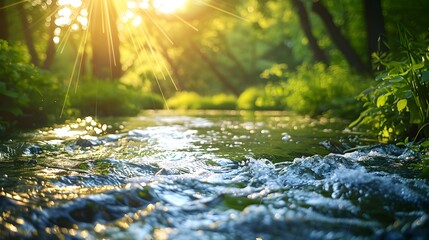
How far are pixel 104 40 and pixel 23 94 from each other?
7.57m

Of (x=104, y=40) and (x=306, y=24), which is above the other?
(x=306, y=24)

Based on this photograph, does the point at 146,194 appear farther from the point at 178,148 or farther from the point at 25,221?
the point at 178,148

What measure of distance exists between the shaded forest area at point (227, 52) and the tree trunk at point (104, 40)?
0.11 ft

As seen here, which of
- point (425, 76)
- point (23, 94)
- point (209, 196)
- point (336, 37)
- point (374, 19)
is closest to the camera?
point (209, 196)

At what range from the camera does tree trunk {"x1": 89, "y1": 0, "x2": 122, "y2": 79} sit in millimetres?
13039

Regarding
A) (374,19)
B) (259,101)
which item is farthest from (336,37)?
(259,101)

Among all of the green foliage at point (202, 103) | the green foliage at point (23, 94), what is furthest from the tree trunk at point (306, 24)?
the green foliage at point (23, 94)

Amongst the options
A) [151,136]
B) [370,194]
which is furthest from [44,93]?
[370,194]

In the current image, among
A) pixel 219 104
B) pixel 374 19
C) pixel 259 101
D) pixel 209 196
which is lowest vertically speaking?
pixel 219 104

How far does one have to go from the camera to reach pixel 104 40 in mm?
13234

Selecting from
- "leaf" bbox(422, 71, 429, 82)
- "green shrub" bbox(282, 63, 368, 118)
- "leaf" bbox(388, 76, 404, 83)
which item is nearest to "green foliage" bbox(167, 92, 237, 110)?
"green shrub" bbox(282, 63, 368, 118)

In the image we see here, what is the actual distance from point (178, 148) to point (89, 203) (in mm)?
2285

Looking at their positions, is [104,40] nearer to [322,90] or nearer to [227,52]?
[322,90]

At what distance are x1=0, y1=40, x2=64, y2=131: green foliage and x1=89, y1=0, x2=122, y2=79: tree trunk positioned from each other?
5.82m
